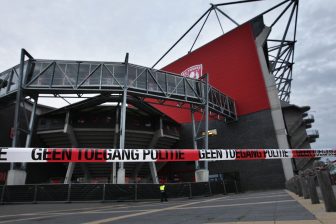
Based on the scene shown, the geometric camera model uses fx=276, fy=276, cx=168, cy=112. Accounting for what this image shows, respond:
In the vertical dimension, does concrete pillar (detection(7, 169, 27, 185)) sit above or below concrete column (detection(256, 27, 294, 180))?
below

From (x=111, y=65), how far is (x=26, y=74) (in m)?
8.83

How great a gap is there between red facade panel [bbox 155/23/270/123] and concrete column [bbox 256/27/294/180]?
0.57 meters

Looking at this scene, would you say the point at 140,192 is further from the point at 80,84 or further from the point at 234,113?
the point at 234,113

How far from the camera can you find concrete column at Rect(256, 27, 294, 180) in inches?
1368

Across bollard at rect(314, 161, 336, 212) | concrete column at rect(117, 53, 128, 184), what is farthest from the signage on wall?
bollard at rect(314, 161, 336, 212)

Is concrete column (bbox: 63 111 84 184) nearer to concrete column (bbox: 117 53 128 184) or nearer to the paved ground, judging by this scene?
concrete column (bbox: 117 53 128 184)

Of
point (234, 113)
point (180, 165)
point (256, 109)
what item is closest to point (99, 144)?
point (180, 165)

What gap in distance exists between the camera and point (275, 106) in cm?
3756

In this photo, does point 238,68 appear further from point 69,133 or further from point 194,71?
point 69,133

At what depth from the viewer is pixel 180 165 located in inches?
1779

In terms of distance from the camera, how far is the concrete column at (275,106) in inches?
1368

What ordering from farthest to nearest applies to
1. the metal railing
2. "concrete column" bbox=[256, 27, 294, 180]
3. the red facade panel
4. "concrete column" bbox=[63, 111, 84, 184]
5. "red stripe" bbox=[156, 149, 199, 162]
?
the red facade panel, "concrete column" bbox=[256, 27, 294, 180], "concrete column" bbox=[63, 111, 84, 184], the metal railing, "red stripe" bbox=[156, 149, 199, 162]

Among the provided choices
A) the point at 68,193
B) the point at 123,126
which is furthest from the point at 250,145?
the point at 68,193

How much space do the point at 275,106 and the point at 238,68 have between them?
318 inches
